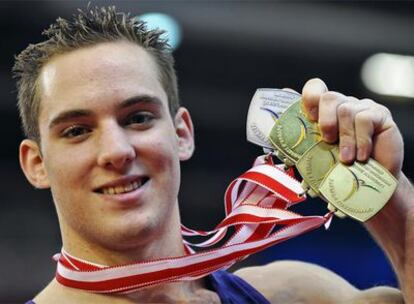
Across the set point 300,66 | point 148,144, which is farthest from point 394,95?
point 148,144

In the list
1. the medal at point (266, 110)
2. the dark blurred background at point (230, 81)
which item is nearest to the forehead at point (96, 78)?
the medal at point (266, 110)

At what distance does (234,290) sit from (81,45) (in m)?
0.88

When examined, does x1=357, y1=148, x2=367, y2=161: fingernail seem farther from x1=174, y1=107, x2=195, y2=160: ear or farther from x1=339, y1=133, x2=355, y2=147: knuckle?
x1=174, y1=107, x2=195, y2=160: ear

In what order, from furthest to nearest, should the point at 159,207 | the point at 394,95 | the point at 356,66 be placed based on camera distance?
1. the point at 394,95
2. the point at 356,66
3. the point at 159,207

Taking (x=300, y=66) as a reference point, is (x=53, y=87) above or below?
above

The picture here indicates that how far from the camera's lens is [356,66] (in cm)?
674

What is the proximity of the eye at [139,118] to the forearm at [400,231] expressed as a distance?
2.21ft

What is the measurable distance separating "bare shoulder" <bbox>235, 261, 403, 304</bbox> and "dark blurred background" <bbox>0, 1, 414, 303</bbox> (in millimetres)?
3395

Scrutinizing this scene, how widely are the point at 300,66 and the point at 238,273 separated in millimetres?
4339

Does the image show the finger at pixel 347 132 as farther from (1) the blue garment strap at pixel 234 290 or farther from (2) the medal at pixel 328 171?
(1) the blue garment strap at pixel 234 290

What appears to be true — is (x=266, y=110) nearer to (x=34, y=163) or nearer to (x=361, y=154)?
(x=361, y=154)

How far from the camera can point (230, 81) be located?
6680mm

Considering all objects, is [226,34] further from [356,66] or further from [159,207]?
[159,207]

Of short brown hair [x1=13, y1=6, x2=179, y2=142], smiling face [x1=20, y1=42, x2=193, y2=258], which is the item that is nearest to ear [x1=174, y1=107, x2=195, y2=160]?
short brown hair [x1=13, y1=6, x2=179, y2=142]
